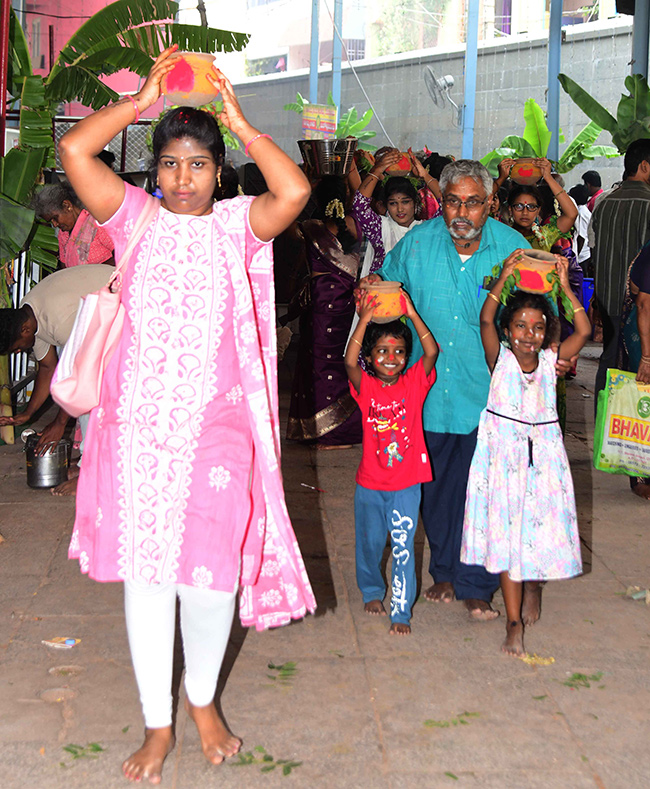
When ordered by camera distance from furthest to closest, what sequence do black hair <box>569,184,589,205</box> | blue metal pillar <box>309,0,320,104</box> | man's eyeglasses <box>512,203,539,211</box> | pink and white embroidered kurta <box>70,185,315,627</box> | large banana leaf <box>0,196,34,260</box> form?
blue metal pillar <box>309,0,320,104</box>, black hair <box>569,184,589,205</box>, large banana leaf <box>0,196,34,260</box>, man's eyeglasses <box>512,203,539,211</box>, pink and white embroidered kurta <box>70,185,315,627</box>

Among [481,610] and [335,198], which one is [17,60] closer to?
[335,198]

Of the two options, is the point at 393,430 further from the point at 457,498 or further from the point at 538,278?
the point at 538,278

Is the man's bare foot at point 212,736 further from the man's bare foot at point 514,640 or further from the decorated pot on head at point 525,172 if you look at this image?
the decorated pot on head at point 525,172

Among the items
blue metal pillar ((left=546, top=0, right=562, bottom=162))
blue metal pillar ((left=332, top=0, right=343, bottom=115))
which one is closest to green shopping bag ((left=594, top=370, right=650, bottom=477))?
blue metal pillar ((left=546, top=0, right=562, bottom=162))

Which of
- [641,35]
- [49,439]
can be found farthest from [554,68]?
[49,439]

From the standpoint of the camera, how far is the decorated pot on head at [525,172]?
5648 millimetres

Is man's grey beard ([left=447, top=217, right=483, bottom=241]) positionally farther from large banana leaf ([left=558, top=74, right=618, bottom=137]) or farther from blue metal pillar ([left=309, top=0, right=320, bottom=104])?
blue metal pillar ([left=309, top=0, right=320, bottom=104])

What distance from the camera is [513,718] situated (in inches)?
129

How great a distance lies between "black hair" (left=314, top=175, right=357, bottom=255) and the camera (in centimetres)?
718

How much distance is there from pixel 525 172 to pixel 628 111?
15.9ft

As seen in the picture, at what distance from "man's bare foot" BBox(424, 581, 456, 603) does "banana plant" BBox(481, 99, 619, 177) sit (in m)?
9.89

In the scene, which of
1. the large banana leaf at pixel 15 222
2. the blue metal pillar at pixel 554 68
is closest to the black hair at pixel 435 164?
the large banana leaf at pixel 15 222

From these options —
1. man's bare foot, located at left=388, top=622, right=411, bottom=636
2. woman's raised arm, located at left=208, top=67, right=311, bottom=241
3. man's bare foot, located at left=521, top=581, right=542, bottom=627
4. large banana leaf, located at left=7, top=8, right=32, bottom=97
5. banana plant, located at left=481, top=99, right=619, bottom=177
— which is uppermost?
banana plant, located at left=481, top=99, right=619, bottom=177

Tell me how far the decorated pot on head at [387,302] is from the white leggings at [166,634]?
148 cm
